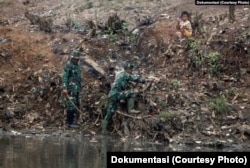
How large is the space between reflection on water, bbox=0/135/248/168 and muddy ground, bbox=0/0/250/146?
793 millimetres

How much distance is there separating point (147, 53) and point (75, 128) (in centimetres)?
369

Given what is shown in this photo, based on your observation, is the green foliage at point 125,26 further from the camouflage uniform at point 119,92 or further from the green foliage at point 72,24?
the camouflage uniform at point 119,92

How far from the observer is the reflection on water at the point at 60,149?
1117cm

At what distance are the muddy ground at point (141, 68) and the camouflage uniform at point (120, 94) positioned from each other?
0.21 metres

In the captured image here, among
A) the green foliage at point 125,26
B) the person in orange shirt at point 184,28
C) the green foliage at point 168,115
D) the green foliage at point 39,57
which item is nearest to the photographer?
the green foliage at point 168,115

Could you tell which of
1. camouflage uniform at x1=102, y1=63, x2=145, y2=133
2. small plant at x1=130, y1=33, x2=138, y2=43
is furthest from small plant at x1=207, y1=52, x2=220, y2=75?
camouflage uniform at x1=102, y1=63, x2=145, y2=133

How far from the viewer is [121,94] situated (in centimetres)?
1477

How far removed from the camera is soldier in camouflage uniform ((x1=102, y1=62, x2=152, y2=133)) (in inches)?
582

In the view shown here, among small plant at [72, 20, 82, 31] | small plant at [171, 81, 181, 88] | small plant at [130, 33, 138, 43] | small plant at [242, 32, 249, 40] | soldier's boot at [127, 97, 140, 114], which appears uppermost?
small plant at [72, 20, 82, 31]

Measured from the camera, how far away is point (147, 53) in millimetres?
17906

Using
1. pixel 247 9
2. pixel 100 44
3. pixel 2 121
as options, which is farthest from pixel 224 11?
pixel 2 121

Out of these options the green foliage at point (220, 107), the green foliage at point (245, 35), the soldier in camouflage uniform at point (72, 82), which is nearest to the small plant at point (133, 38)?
the green foliage at point (245, 35)

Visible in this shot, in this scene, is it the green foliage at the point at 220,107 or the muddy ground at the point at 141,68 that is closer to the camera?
the muddy ground at the point at 141,68

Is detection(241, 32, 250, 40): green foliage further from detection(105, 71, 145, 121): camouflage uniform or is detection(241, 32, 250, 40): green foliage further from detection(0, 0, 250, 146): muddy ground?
detection(105, 71, 145, 121): camouflage uniform
